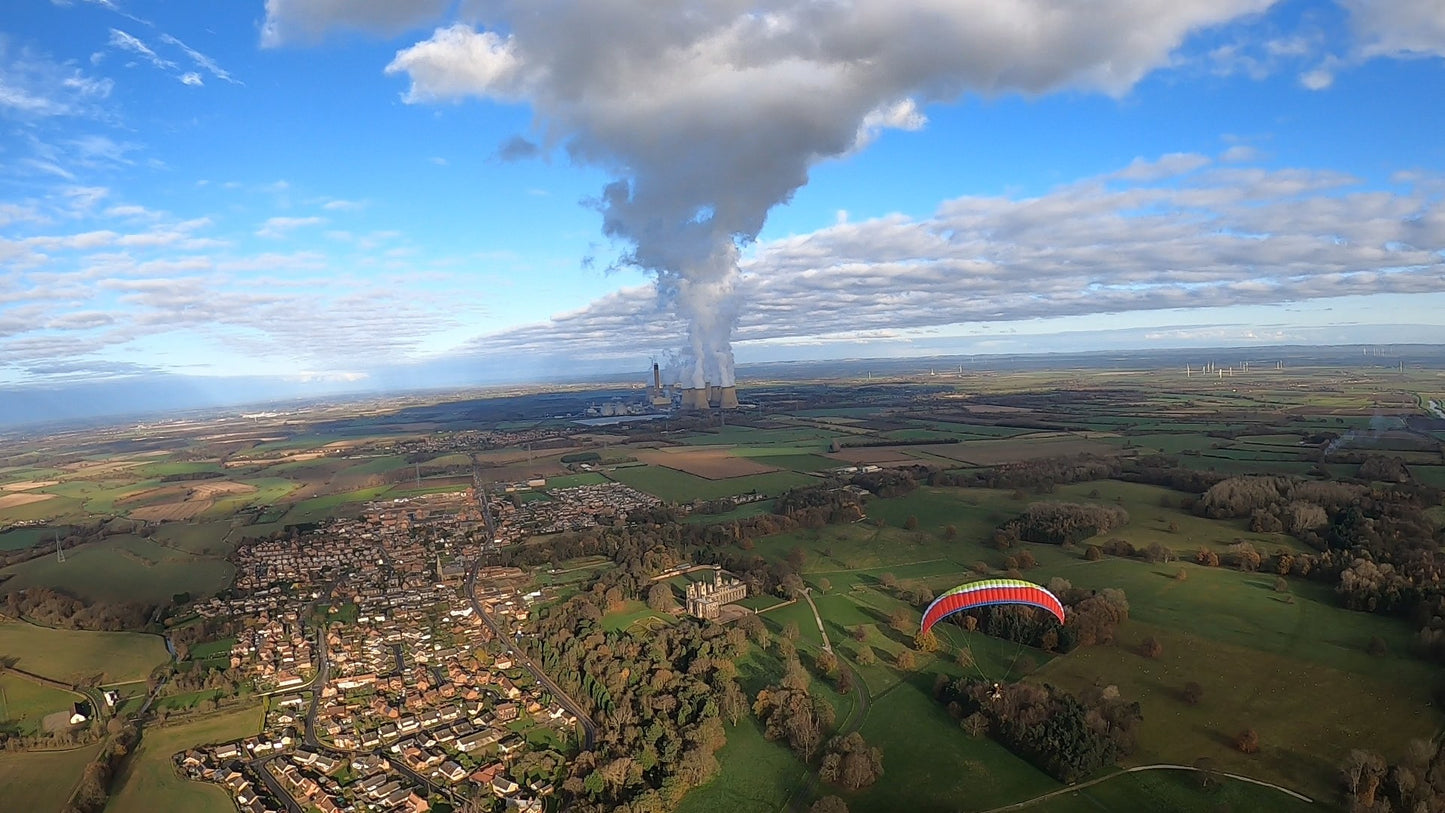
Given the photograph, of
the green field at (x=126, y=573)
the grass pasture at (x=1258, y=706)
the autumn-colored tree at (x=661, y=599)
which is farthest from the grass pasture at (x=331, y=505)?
the grass pasture at (x=1258, y=706)

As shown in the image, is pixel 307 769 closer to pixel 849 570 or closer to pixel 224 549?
pixel 849 570

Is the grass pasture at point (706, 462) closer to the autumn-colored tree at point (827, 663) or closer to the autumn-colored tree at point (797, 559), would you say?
the autumn-colored tree at point (797, 559)

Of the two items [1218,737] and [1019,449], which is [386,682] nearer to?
[1218,737]

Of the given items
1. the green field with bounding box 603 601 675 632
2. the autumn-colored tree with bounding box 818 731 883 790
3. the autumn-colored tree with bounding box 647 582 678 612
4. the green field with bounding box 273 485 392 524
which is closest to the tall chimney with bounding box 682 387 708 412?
the green field with bounding box 273 485 392 524

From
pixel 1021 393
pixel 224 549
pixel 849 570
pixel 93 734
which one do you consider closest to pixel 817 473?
pixel 849 570

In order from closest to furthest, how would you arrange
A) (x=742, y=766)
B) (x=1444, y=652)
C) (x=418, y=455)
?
(x=742, y=766)
(x=1444, y=652)
(x=418, y=455)

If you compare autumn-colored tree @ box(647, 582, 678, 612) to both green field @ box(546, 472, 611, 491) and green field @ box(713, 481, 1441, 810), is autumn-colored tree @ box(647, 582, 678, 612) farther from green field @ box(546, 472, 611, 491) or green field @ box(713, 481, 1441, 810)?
green field @ box(546, 472, 611, 491)
